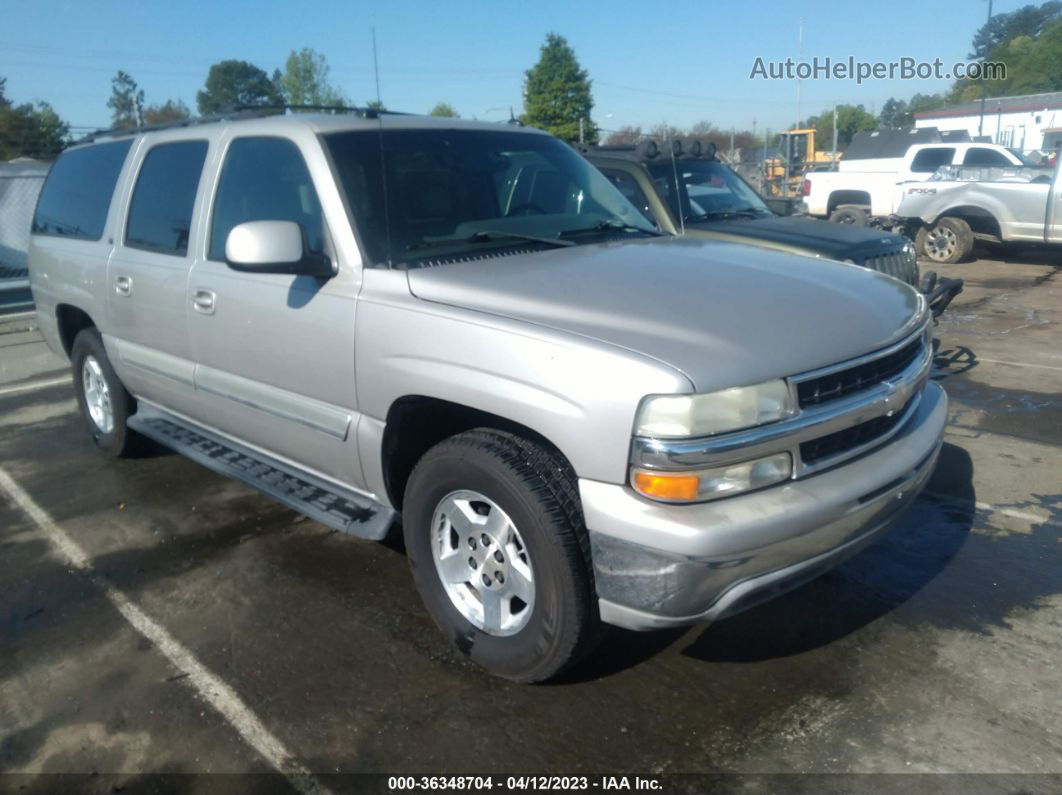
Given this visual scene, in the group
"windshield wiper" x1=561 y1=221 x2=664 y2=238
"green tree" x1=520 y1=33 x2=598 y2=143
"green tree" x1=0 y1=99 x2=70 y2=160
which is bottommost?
"windshield wiper" x1=561 y1=221 x2=664 y2=238

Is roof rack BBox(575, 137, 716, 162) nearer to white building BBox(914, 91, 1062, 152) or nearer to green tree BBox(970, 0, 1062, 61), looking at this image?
white building BBox(914, 91, 1062, 152)

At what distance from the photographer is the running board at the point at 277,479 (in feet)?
11.6

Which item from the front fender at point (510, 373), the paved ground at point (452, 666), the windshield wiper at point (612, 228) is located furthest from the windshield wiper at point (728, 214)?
the front fender at point (510, 373)

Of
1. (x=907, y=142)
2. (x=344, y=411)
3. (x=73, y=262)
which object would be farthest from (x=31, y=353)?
(x=907, y=142)

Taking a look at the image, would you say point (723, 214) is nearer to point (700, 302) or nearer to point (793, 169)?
point (700, 302)

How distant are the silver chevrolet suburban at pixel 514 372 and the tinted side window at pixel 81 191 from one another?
515mm

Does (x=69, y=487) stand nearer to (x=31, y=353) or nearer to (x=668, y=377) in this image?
(x=668, y=377)

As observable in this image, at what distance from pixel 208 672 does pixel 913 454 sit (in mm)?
2658

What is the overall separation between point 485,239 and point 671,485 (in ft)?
5.05

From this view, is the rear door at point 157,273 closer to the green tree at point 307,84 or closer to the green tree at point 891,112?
the green tree at point 307,84

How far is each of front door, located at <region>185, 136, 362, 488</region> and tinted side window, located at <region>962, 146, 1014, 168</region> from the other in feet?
55.9

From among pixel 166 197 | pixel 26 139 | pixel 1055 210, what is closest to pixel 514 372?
pixel 166 197

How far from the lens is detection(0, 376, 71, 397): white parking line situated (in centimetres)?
781

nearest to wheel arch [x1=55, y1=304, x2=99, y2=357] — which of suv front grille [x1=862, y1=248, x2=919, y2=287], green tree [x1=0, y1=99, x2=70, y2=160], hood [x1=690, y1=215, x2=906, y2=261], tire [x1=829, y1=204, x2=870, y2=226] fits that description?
hood [x1=690, y1=215, x2=906, y2=261]
